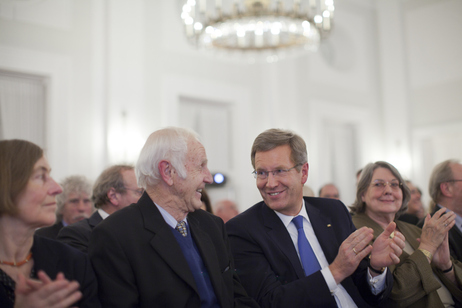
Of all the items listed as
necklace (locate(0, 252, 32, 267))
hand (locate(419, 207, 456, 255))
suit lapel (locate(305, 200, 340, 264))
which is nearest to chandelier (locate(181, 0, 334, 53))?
suit lapel (locate(305, 200, 340, 264))

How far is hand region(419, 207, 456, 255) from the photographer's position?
2.82 m

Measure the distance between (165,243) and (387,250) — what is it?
1201 millimetres

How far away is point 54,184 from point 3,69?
4818 mm

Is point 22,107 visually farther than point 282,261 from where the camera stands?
Yes

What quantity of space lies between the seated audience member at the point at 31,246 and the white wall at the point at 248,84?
462 cm

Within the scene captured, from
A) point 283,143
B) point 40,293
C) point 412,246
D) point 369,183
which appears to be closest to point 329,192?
point 369,183

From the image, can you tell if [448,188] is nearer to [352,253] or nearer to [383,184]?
[383,184]

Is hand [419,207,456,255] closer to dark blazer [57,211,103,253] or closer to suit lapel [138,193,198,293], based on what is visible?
suit lapel [138,193,198,293]

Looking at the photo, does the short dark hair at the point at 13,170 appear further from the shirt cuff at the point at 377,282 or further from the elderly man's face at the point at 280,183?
the shirt cuff at the point at 377,282

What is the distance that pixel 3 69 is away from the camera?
5898 mm

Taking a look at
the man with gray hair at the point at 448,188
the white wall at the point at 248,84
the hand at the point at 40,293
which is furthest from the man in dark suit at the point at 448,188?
the white wall at the point at 248,84

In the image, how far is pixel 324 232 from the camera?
2623 mm

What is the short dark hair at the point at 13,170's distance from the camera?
1.68 meters

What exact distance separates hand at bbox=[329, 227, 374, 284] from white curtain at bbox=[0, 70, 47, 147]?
510 centimetres
